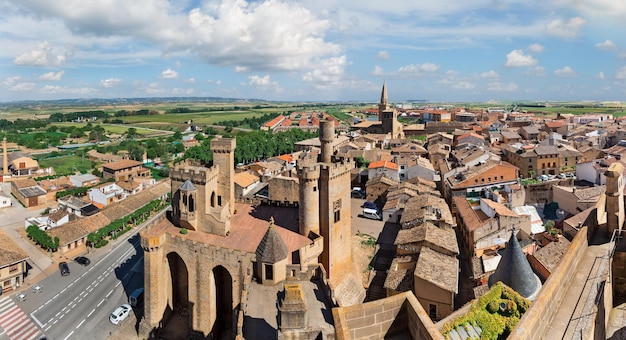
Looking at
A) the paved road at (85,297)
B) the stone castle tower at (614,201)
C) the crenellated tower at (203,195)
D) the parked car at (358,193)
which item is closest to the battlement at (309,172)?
the crenellated tower at (203,195)

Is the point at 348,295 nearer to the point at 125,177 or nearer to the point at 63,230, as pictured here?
the point at 63,230

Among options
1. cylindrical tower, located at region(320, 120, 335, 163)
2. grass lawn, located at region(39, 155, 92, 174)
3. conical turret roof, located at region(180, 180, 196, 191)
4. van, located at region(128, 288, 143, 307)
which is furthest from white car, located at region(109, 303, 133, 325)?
grass lawn, located at region(39, 155, 92, 174)

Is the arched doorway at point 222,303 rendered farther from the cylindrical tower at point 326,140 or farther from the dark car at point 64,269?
the dark car at point 64,269

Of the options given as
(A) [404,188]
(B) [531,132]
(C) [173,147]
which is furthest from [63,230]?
(B) [531,132]

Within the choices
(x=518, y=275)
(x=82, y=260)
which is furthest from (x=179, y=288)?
(x=518, y=275)

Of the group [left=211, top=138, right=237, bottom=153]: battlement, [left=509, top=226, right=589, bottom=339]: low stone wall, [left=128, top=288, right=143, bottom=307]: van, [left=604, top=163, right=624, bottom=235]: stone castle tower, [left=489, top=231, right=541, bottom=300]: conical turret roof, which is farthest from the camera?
[left=128, top=288, right=143, bottom=307]: van

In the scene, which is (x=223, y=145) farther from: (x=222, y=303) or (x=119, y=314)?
(x=119, y=314)

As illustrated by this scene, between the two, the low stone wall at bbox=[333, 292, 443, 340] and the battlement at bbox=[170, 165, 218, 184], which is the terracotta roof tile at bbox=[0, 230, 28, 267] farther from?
the low stone wall at bbox=[333, 292, 443, 340]
